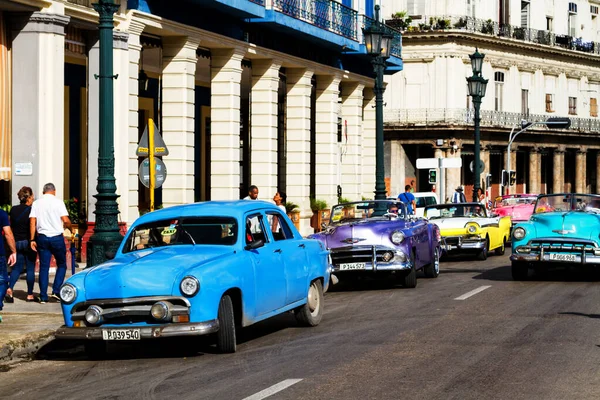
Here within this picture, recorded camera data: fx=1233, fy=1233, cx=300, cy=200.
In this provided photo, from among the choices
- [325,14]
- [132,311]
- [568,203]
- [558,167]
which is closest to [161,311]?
[132,311]

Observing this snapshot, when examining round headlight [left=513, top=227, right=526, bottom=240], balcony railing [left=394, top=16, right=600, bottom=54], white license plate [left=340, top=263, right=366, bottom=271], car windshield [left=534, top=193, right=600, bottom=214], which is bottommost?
white license plate [left=340, top=263, right=366, bottom=271]

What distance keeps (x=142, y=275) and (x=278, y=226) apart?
2.82 m

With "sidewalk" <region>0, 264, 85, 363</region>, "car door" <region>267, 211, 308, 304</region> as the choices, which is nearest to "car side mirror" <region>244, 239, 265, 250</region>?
"car door" <region>267, 211, 308, 304</region>

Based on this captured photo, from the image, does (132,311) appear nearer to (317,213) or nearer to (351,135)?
(317,213)

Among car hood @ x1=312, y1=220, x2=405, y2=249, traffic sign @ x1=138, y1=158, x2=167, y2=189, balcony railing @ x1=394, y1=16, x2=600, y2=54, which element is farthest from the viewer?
balcony railing @ x1=394, y1=16, x2=600, y2=54

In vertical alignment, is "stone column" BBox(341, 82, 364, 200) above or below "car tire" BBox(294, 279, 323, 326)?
above

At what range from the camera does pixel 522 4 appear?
71.0m

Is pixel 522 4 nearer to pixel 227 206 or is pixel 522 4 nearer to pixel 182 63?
pixel 182 63

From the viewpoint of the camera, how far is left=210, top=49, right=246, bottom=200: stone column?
31000mm

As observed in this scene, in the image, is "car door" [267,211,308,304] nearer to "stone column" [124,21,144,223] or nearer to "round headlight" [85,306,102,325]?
"round headlight" [85,306,102,325]

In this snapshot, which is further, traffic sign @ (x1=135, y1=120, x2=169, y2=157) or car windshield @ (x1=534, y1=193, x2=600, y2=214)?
car windshield @ (x1=534, y1=193, x2=600, y2=214)

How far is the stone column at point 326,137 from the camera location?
130 ft

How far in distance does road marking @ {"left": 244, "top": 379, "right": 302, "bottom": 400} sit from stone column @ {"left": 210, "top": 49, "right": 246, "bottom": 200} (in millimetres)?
20370

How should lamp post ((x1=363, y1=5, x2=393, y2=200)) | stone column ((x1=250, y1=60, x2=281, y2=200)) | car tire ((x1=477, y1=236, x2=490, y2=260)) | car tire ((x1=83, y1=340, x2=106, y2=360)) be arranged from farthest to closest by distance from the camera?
stone column ((x1=250, y1=60, x2=281, y2=200)) → lamp post ((x1=363, y1=5, x2=393, y2=200)) → car tire ((x1=477, y1=236, x2=490, y2=260)) → car tire ((x1=83, y1=340, x2=106, y2=360))
